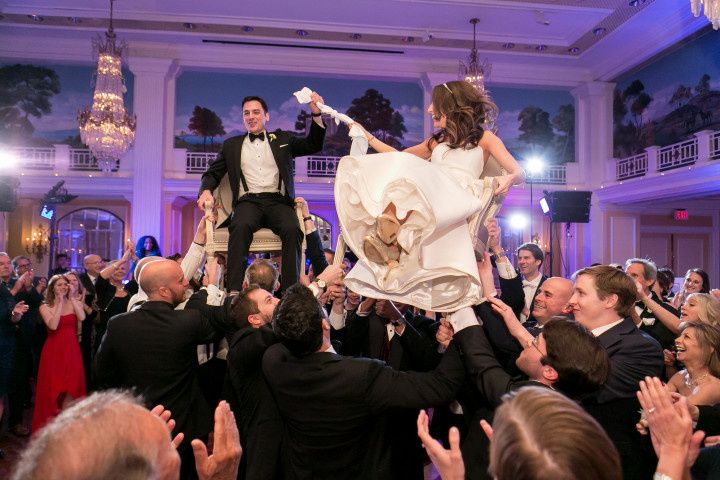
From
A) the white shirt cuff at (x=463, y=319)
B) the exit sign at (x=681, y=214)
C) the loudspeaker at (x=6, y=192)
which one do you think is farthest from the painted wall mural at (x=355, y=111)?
the white shirt cuff at (x=463, y=319)

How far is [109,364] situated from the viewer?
10.1 ft

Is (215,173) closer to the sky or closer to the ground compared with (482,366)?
closer to the sky

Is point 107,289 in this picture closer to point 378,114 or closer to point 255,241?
point 255,241

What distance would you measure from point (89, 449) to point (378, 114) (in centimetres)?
1481

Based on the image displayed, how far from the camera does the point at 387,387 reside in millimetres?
2219

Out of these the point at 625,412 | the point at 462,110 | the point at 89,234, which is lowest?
the point at 625,412

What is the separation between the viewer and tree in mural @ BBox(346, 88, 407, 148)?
50.1 ft

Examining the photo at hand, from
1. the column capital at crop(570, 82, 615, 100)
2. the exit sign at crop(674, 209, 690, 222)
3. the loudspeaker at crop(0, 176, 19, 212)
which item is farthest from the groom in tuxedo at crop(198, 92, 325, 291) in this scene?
the exit sign at crop(674, 209, 690, 222)

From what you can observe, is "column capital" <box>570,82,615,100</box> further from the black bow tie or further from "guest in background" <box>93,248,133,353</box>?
the black bow tie

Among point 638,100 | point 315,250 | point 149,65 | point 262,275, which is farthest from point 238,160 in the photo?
point 638,100

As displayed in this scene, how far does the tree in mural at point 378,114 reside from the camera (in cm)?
1526

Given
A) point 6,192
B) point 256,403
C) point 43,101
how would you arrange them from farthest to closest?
point 43,101 < point 6,192 < point 256,403

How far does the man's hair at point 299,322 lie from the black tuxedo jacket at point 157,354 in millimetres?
907

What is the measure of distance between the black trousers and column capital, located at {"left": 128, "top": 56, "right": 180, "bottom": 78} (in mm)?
11126
